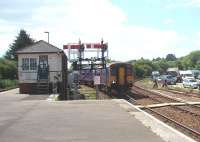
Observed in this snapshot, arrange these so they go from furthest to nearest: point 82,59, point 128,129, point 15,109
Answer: point 82,59
point 15,109
point 128,129

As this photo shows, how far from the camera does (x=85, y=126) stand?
17.4 m

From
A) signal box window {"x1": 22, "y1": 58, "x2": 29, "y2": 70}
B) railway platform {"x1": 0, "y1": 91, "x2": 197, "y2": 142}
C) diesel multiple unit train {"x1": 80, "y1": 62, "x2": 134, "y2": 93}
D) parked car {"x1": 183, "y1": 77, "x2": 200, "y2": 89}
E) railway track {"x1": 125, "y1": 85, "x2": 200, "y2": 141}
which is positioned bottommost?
railway track {"x1": 125, "y1": 85, "x2": 200, "y2": 141}

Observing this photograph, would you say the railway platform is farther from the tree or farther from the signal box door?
the tree

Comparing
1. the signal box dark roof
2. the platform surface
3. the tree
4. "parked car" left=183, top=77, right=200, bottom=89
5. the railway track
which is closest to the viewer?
the platform surface

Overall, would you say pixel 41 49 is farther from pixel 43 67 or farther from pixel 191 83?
pixel 191 83

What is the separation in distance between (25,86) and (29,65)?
1719 millimetres

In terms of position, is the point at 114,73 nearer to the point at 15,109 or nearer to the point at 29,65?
the point at 29,65

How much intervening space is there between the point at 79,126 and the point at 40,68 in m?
24.2

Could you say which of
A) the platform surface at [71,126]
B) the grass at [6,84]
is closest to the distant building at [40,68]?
the grass at [6,84]

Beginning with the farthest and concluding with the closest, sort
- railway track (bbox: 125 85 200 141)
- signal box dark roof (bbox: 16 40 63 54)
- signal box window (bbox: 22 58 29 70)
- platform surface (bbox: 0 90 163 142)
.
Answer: signal box window (bbox: 22 58 29 70) → signal box dark roof (bbox: 16 40 63 54) → railway track (bbox: 125 85 200 141) → platform surface (bbox: 0 90 163 142)

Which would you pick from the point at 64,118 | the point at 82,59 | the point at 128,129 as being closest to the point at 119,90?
the point at 82,59

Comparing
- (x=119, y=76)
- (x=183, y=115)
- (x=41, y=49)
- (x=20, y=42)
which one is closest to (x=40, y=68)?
(x=41, y=49)

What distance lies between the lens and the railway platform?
574 inches

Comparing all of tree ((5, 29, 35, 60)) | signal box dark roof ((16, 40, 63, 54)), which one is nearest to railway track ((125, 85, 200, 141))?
signal box dark roof ((16, 40, 63, 54))
